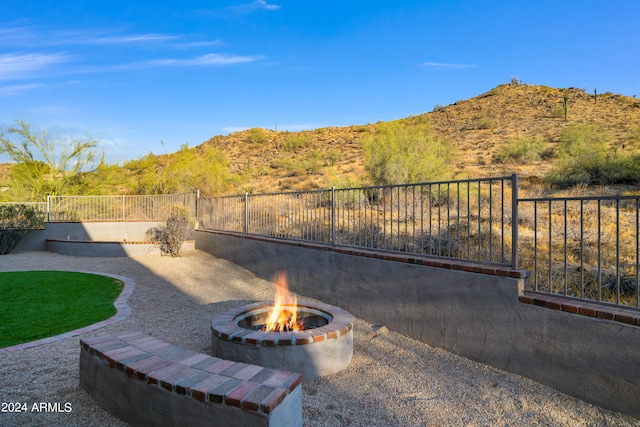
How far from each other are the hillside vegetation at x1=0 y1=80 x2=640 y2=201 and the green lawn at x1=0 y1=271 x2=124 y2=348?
1114 centimetres

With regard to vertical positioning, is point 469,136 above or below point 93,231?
above

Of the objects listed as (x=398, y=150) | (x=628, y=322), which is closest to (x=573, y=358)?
(x=628, y=322)

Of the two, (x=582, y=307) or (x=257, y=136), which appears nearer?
(x=582, y=307)

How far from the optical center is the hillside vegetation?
18656 mm

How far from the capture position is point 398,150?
61.1ft

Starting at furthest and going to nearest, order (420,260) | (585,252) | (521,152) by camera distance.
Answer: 1. (521,152)
2. (585,252)
3. (420,260)

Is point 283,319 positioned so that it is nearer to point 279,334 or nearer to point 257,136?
point 279,334

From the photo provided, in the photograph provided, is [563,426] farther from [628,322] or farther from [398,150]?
[398,150]

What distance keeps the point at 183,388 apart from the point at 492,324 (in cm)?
311

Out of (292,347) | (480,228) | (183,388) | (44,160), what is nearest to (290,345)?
(292,347)

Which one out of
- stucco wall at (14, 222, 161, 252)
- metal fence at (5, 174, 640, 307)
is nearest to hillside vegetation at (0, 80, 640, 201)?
stucco wall at (14, 222, 161, 252)

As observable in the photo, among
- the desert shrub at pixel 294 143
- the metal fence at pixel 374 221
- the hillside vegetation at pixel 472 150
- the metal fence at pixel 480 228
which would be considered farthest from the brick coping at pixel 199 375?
the desert shrub at pixel 294 143

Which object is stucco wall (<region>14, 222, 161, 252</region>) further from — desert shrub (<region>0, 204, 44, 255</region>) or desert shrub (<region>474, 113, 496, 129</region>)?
desert shrub (<region>474, 113, 496, 129</region>)

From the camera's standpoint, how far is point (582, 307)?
3.22m
